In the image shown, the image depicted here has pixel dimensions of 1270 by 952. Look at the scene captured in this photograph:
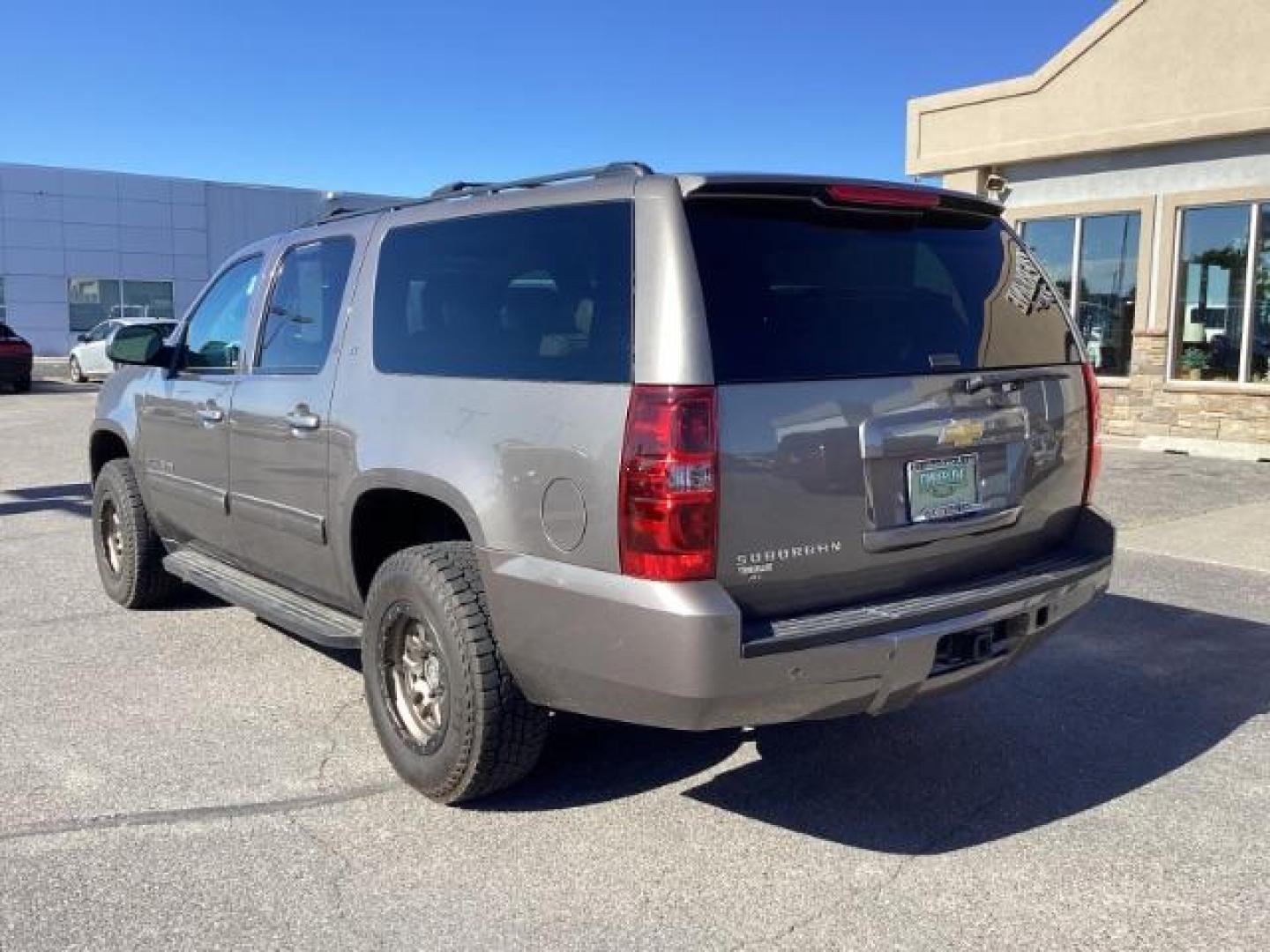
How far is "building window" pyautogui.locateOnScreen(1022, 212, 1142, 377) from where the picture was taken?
1445 centimetres

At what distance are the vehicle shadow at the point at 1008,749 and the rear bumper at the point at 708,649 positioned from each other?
55 cm

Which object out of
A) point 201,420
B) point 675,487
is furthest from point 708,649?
point 201,420

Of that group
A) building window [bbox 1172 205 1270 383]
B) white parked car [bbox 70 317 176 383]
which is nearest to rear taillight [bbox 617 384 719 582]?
building window [bbox 1172 205 1270 383]

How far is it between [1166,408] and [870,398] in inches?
479

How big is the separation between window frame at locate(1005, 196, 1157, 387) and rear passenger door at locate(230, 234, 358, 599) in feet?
36.2

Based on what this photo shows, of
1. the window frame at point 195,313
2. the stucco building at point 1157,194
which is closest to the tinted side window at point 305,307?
the window frame at point 195,313

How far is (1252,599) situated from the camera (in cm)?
675

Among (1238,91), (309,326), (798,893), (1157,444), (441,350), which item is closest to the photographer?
(798,893)

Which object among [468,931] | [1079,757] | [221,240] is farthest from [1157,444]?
[221,240]

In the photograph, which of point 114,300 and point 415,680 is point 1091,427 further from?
point 114,300

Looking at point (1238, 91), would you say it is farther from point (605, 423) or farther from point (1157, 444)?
point (605, 423)

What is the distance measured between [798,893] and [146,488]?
416 cm

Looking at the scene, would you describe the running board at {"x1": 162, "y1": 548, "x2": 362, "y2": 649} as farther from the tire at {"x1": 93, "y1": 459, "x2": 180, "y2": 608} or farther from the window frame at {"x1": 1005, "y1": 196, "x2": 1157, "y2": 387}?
the window frame at {"x1": 1005, "y1": 196, "x2": 1157, "y2": 387}

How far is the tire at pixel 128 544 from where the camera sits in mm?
6102
